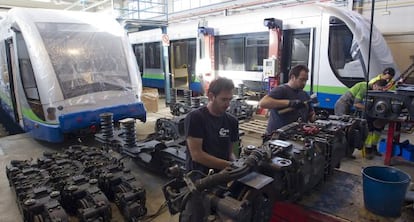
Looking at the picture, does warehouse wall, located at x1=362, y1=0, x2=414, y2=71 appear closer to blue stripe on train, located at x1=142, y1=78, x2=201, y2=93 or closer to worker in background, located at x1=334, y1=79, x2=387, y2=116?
worker in background, located at x1=334, y1=79, x2=387, y2=116

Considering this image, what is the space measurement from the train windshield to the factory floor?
4.08 feet

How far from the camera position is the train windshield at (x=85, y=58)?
16.0 feet

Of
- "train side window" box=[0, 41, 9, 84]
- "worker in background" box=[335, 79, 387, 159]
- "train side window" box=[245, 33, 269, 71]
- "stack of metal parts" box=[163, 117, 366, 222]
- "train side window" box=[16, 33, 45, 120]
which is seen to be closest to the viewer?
"stack of metal parts" box=[163, 117, 366, 222]

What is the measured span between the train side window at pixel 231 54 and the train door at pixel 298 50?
1.35m

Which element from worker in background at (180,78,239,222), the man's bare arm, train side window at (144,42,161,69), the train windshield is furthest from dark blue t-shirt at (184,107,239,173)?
train side window at (144,42,161,69)

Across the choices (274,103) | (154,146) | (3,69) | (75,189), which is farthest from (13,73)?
(274,103)

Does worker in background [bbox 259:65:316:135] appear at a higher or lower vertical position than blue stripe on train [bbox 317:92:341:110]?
higher

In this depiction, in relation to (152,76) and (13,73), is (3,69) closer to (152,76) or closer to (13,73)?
(13,73)

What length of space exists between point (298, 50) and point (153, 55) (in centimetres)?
638

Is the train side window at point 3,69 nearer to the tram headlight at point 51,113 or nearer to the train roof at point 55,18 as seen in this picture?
the train roof at point 55,18

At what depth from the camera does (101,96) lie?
5.13m

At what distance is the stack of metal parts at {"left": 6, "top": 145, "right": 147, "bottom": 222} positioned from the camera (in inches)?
103

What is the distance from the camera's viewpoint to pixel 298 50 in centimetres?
660

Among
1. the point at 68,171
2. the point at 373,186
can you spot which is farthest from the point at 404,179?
the point at 68,171
